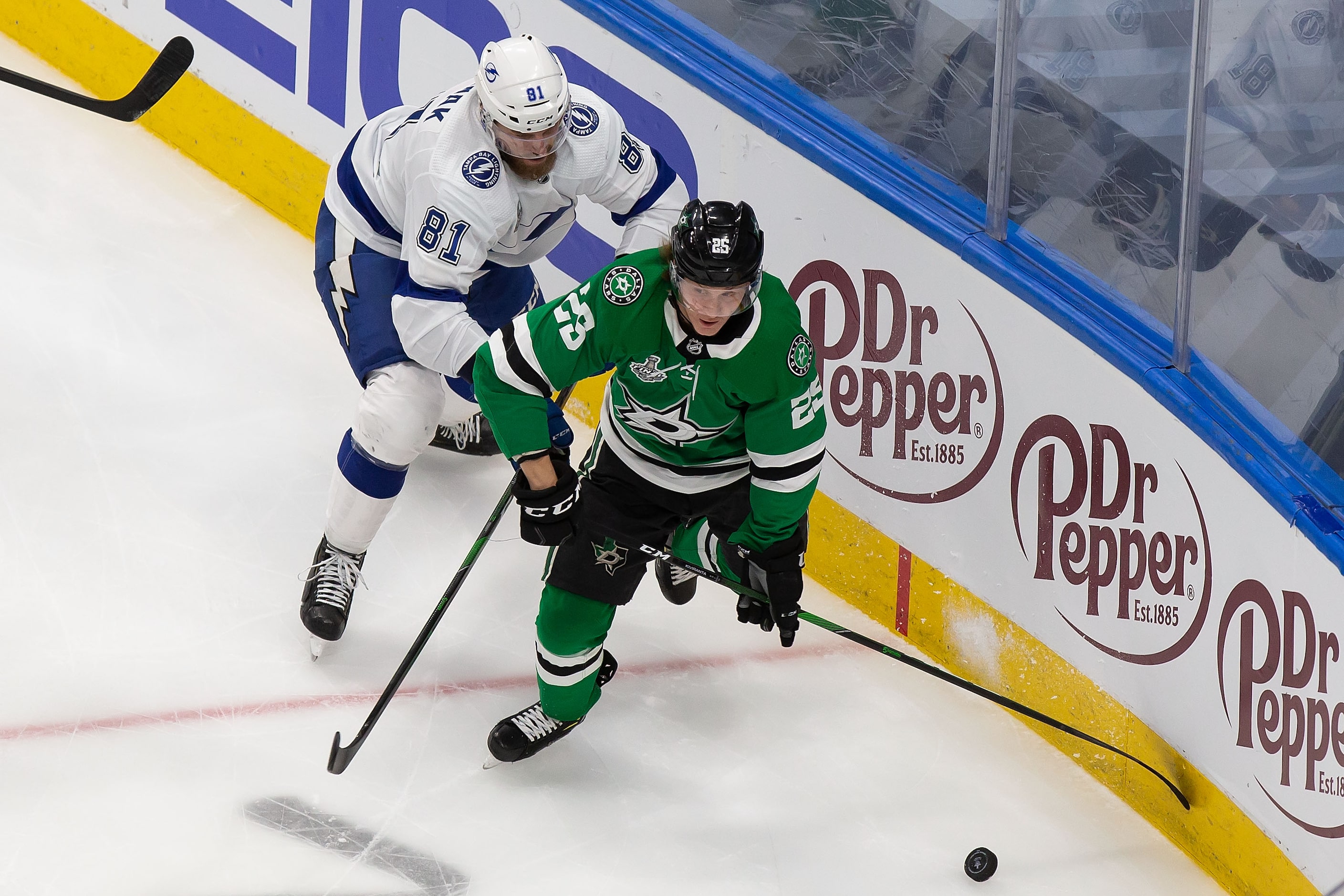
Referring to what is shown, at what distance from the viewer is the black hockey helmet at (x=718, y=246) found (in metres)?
2.45

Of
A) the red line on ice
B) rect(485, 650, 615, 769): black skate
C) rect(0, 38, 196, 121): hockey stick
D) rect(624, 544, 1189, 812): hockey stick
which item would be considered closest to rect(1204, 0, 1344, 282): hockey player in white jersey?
rect(624, 544, 1189, 812): hockey stick

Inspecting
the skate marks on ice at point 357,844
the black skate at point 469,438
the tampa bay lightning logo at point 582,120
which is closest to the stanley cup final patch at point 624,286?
the tampa bay lightning logo at point 582,120

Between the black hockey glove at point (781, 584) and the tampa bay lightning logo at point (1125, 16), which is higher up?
the tampa bay lightning logo at point (1125, 16)

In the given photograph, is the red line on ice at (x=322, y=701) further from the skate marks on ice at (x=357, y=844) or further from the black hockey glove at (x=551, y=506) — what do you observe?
the black hockey glove at (x=551, y=506)

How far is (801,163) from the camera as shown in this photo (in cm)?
350

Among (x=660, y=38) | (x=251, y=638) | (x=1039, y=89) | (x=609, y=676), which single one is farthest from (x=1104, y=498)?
(x=251, y=638)

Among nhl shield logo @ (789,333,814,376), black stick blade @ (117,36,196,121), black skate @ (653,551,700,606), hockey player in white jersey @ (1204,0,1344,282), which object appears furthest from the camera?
black skate @ (653,551,700,606)

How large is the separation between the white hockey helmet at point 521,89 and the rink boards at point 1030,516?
72 cm

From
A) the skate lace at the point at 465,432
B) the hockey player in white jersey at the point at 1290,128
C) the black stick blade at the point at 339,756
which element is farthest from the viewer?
the skate lace at the point at 465,432

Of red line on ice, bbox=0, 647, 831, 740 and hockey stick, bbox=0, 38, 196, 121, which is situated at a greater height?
hockey stick, bbox=0, 38, 196, 121

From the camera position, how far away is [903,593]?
3.54m

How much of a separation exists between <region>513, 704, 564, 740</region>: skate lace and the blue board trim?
1.28 m

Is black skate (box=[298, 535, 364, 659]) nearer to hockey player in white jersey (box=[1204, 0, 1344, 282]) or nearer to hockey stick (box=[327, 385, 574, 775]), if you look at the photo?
hockey stick (box=[327, 385, 574, 775])

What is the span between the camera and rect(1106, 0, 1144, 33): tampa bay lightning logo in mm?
2854
